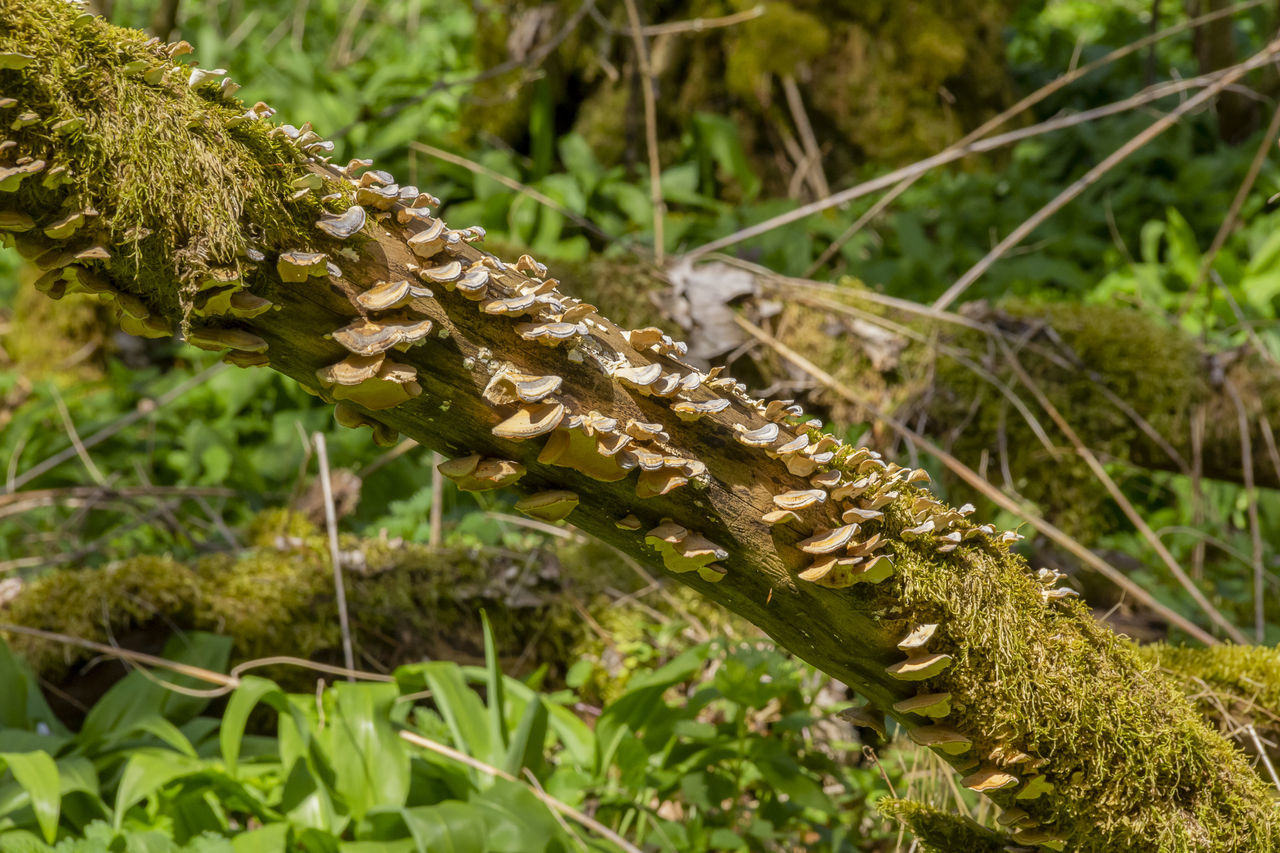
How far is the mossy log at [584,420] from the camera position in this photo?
3.56 ft

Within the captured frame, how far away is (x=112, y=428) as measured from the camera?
4.36 m

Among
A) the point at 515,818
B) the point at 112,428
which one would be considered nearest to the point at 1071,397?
the point at 515,818

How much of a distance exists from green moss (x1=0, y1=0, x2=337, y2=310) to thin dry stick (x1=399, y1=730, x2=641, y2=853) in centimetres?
154

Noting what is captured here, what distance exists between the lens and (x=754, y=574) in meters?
1.40

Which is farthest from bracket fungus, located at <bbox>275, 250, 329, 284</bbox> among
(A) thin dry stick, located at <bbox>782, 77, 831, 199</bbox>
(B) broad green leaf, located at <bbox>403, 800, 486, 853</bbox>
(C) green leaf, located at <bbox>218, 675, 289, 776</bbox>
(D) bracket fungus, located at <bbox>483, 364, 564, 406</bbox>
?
(A) thin dry stick, located at <bbox>782, 77, 831, 199</bbox>

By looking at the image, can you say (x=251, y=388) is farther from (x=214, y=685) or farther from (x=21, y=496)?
(x=214, y=685)

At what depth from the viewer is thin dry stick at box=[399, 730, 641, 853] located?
7.13ft

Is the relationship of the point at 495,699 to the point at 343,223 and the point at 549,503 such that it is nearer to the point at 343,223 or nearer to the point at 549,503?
the point at 549,503

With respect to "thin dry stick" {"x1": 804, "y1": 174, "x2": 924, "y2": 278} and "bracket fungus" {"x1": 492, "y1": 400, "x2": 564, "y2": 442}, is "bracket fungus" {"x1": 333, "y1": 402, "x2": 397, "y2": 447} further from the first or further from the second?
"thin dry stick" {"x1": 804, "y1": 174, "x2": 924, "y2": 278}

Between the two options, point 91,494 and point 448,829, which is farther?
point 91,494

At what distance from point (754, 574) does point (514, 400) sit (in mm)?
477

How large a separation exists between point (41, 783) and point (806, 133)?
5350mm

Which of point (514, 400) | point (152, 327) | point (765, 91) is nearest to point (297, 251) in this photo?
point (152, 327)

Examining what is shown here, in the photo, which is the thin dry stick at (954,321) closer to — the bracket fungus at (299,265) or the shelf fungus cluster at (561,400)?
the shelf fungus cluster at (561,400)
